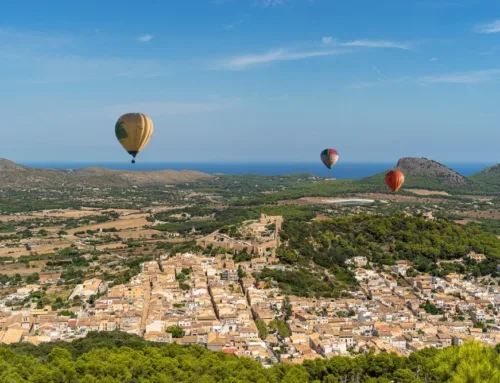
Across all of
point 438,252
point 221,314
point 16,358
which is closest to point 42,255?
point 221,314

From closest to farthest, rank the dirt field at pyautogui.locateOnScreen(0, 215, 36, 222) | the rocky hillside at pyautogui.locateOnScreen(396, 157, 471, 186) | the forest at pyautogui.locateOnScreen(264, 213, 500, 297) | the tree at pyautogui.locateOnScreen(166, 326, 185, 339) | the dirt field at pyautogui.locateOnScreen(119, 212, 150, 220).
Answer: the tree at pyautogui.locateOnScreen(166, 326, 185, 339) < the forest at pyautogui.locateOnScreen(264, 213, 500, 297) < the dirt field at pyautogui.locateOnScreen(0, 215, 36, 222) < the dirt field at pyautogui.locateOnScreen(119, 212, 150, 220) < the rocky hillside at pyautogui.locateOnScreen(396, 157, 471, 186)

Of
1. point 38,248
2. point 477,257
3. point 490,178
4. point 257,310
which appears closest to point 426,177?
point 490,178

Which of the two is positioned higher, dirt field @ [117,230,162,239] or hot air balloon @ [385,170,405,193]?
hot air balloon @ [385,170,405,193]

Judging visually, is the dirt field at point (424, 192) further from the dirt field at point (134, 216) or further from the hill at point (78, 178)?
the hill at point (78, 178)

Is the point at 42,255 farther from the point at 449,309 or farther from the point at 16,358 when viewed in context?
the point at 449,309

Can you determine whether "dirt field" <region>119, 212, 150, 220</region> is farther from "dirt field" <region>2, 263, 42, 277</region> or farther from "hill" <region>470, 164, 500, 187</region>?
"hill" <region>470, 164, 500, 187</region>

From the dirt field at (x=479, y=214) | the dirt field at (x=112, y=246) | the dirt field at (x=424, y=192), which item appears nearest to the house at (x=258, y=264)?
the dirt field at (x=112, y=246)

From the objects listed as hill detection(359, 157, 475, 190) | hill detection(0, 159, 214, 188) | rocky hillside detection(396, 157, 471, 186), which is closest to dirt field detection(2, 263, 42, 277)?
hill detection(359, 157, 475, 190)
